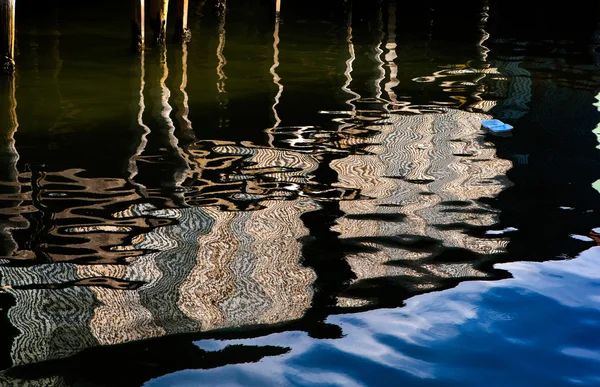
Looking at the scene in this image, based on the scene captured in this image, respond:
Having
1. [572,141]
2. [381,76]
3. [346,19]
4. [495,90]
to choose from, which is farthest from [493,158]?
[346,19]

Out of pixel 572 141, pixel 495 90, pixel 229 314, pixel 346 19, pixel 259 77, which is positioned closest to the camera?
pixel 229 314

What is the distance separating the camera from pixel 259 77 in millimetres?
10766

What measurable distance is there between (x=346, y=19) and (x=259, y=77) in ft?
20.0

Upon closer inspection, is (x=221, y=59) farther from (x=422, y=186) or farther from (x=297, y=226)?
(x=297, y=226)

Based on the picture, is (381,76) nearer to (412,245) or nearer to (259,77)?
(259,77)

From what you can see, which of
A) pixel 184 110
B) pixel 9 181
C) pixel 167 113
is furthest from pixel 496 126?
pixel 9 181

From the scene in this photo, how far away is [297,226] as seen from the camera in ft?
17.7

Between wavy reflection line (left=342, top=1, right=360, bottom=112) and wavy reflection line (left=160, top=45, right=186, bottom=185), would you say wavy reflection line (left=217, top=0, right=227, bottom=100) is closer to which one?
wavy reflection line (left=160, top=45, right=186, bottom=185)

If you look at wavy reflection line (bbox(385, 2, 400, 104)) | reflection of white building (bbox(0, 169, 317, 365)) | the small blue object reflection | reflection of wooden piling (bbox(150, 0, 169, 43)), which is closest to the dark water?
reflection of white building (bbox(0, 169, 317, 365))

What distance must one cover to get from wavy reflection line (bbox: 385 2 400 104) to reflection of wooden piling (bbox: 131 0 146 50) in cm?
350

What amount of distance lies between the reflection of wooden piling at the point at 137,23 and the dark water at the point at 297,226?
0.71 meters

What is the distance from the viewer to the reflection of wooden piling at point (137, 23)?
449 inches

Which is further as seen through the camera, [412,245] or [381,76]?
[381,76]

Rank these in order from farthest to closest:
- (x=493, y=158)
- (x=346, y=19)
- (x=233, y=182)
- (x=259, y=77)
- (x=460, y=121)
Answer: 1. (x=346, y=19)
2. (x=259, y=77)
3. (x=460, y=121)
4. (x=493, y=158)
5. (x=233, y=182)
